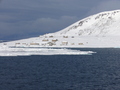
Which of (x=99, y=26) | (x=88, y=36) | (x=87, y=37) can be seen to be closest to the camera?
(x=87, y=37)

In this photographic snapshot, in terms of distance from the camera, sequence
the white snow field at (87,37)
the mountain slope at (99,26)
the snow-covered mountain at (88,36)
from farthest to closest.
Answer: the mountain slope at (99,26)
the snow-covered mountain at (88,36)
the white snow field at (87,37)

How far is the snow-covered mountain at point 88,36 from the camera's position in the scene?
116938 mm

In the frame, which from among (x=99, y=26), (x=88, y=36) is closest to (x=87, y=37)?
(x=88, y=36)

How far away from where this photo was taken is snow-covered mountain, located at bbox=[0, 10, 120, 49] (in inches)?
4604

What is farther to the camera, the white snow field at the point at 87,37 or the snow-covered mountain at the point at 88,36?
the snow-covered mountain at the point at 88,36

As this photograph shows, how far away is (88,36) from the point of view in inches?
5546

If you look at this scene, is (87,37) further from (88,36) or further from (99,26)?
(99,26)

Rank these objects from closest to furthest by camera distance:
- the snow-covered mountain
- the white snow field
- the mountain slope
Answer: the white snow field
the snow-covered mountain
the mountain slope

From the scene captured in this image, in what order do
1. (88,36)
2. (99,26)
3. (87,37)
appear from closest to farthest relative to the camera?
(87,37), (88,36), (99,26)

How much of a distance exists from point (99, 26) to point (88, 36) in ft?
127

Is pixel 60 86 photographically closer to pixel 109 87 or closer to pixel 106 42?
pixel 109 87

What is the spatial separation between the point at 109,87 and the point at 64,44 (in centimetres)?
9111

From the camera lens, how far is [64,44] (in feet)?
383

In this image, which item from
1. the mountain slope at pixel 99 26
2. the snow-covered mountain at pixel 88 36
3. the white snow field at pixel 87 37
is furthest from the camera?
the mountain slope at pixel 99 26
